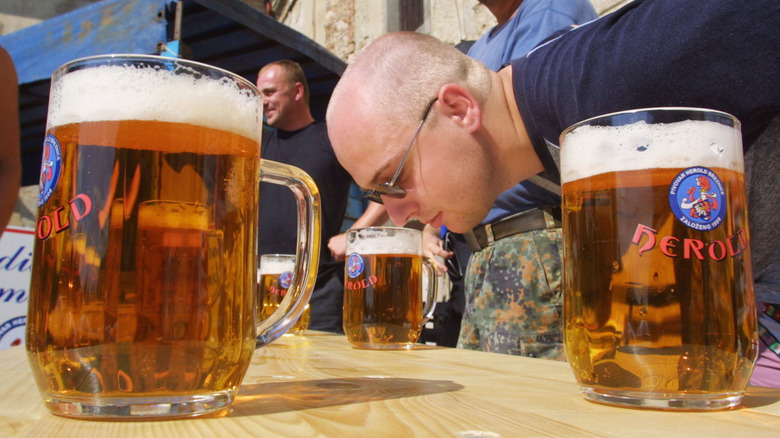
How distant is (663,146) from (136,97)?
0.48 metres

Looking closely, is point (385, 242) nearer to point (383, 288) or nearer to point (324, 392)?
point (383, 288)

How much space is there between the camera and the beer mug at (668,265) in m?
0.52

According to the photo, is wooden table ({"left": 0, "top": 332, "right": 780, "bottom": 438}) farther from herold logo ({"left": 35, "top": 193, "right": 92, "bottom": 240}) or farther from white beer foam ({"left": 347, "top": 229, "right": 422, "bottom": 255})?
white beer foam ({"left": 347, "top": 229, "right": 422, "bottom": 255})

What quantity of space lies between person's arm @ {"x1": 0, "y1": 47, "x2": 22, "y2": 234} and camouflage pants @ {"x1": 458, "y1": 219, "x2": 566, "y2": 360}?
1618mm

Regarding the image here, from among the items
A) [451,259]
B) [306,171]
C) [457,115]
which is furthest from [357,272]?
[306,171]

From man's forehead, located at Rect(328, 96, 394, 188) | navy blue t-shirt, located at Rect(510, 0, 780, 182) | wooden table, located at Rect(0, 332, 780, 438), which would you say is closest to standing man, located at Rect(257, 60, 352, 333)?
man's forehead, located at Rect(328, 96, 394, 188)

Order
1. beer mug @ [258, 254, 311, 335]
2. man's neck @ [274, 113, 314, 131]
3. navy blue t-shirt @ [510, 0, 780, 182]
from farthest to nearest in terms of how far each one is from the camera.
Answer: man's neck @ [274, 113, 314, 131]
beer mug @ [258, 254, 311, 335]
navy blue t-shirt @ [510, 0, 780, 182]

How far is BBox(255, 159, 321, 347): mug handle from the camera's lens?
24.2 inches

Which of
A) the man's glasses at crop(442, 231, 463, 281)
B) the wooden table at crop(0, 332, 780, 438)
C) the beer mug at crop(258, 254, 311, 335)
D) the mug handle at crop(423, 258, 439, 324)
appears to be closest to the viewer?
the wooden table at crop(0, 332, 780, 438)

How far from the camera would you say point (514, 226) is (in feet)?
6.18

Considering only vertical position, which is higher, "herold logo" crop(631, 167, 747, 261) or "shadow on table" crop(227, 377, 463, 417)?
"herold logo" crop(631, 167, 747, 261)

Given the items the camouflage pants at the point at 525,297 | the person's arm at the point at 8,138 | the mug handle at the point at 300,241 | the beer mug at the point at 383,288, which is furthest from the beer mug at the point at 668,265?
the person's arm at the point at 8,138

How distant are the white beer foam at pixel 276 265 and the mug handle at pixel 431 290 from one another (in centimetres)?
39

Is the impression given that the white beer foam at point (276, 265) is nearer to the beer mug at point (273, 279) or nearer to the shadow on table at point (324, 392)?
the beer mug at point (273, 279)
